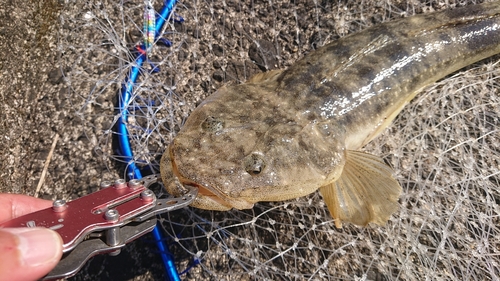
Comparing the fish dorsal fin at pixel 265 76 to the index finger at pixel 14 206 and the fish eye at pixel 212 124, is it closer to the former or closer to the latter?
the fish eye at pixel 212 124

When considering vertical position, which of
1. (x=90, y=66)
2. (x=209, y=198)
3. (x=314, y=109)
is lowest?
(x=209, y=198)

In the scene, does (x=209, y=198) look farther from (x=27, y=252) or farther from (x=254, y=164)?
(x=27, y=252)

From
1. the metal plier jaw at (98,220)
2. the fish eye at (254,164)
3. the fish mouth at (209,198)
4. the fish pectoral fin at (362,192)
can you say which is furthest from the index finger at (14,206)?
the fish pectoral fin at (362,192)

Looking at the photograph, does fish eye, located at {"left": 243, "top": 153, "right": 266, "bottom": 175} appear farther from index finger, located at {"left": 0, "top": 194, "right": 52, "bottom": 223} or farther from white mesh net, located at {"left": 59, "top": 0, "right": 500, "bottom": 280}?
index finger, located at {"left": 0, "top": 194, "right": 52, "bottom": 223}

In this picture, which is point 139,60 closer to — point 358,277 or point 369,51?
point 369,51

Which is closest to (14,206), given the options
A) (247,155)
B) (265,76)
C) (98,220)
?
(98,220)

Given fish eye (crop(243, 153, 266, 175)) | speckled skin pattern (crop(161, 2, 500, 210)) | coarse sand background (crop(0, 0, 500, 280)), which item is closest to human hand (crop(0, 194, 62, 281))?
speckled skin pattern (crop(161, 2, 500, 210))

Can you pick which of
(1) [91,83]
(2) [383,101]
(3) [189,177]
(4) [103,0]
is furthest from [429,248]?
(4) [103,0]
